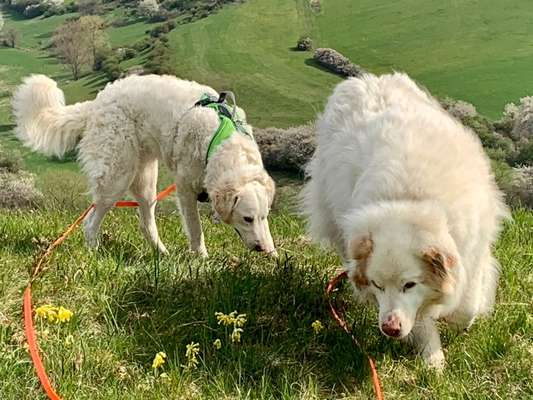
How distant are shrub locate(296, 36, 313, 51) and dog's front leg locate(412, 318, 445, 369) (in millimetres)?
27727

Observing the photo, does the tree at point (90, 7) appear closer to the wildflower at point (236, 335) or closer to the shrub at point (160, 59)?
the shrub at point (160, 59)

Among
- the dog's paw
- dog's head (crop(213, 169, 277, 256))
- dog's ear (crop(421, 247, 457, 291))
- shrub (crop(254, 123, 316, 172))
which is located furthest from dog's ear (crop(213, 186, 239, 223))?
shrub (crop(254, 123, 316, 172))

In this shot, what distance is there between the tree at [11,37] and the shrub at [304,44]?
1493 centimetres

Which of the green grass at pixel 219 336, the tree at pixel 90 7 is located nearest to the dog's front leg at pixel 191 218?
the green grass at pixel 219 336

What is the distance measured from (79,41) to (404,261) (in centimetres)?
3160

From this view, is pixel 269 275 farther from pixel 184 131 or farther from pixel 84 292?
pixel 184 131

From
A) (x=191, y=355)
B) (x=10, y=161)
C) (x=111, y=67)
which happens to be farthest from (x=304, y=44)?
(x=191, y=355)

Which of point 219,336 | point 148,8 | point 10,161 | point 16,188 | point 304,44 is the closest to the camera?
point 219,336

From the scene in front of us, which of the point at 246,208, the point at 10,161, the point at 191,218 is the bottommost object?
the point at 10,161

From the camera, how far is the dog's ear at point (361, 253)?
3.29 meters

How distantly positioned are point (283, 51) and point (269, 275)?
27598 millimetres

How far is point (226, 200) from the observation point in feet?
Answer: 17.2

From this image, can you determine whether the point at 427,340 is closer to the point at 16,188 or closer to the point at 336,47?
the point at 16,188

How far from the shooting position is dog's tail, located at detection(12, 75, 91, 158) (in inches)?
237
